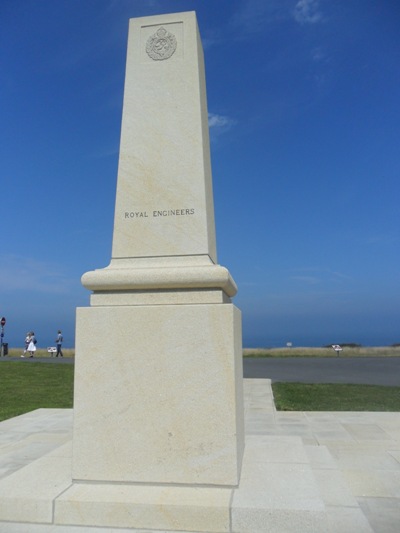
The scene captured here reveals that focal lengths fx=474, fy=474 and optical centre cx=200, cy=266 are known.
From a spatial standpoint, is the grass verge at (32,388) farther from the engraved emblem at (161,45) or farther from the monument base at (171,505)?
the engraved emblem at (161,45)

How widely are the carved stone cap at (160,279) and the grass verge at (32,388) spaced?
234 inches

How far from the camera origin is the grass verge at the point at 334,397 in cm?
905

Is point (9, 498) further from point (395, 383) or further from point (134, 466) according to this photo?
point (395, 383)

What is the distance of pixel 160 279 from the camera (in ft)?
12.7

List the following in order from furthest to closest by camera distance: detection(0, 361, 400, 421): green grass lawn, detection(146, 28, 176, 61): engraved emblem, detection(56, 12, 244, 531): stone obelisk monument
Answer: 1. detection(0, 361, 400, 421): green grass lawn
2. detection(146, 28, 176, 61): engraved emblem
3. detection(56, 12, 244, 531): stone obelisk monument

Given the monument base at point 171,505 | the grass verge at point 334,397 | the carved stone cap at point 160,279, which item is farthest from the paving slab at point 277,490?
the grass verge at point 334,397

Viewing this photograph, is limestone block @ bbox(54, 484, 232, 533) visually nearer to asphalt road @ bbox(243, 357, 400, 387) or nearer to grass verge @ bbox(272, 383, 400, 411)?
grass verge @ bbox(272, 383, 400, 411)

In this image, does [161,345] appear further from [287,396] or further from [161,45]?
[287,396]

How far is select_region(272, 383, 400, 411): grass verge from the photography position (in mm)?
9047

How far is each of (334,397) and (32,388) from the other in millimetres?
7764

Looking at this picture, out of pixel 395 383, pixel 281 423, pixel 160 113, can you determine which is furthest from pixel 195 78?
pixel 395 383

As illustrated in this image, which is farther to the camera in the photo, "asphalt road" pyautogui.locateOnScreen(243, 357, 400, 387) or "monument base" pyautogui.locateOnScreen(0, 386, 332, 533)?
"asphalt road" pyautogui.locateOnScreen(243, 357, 400, 387)

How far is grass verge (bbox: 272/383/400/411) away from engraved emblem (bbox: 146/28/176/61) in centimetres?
665

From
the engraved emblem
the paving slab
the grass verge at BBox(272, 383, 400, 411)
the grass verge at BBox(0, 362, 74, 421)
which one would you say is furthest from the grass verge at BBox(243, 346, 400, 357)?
the engraved emblem
